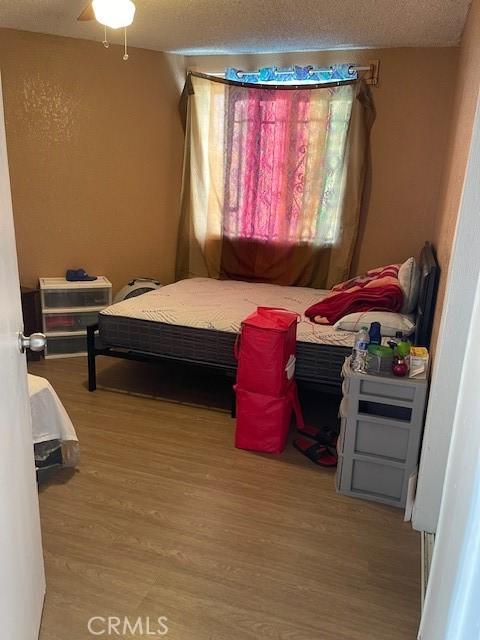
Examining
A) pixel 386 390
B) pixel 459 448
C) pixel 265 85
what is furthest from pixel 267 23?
pixel 459 448

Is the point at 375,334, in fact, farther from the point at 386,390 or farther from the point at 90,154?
the point at 90,154

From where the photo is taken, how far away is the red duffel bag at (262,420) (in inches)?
106

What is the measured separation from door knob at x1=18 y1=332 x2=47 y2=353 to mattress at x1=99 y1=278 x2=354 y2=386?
5.86 feet

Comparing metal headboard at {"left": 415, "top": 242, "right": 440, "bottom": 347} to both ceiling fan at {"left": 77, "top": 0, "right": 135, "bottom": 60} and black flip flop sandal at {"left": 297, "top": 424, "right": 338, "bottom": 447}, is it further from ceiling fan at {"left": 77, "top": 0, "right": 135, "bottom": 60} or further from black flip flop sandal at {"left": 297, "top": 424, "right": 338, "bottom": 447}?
ceiling fan at {"left": 77, "top": 0, "right": 135, "bottom": 60}

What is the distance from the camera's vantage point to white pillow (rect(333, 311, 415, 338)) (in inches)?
114

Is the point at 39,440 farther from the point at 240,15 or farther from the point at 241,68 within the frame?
the point at 241,68

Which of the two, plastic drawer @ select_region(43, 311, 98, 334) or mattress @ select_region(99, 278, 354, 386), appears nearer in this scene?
mattress @ select_region(99, 278, 354, 386)

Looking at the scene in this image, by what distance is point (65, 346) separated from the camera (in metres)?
4.08

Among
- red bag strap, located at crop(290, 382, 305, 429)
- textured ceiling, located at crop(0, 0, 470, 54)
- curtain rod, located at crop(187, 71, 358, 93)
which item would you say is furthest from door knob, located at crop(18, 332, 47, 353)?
curtain rod, located at crop(187, 71, 358, 93)

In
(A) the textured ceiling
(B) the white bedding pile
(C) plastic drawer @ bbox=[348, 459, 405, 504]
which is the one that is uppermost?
(A) the textured ceiling

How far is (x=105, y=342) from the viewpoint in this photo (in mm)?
3412

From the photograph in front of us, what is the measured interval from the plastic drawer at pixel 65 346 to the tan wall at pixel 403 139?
2.32 m

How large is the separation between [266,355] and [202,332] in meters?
0.67

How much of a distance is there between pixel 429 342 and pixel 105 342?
78.5 inches
